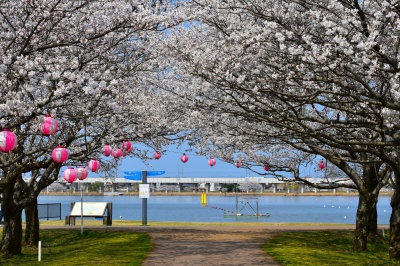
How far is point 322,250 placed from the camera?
930 inches

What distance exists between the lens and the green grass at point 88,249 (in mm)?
20013

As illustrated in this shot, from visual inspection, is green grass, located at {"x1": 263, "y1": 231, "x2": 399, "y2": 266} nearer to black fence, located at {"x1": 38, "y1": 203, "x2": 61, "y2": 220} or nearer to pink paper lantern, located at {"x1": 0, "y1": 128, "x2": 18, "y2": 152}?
pink paper lantern, located at {"x1": 0, "y1": 128, "x2": 18, "y2": 152}

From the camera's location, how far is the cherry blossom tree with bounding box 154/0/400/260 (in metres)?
13.6

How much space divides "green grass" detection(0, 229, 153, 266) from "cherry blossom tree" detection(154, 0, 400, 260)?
210 inches

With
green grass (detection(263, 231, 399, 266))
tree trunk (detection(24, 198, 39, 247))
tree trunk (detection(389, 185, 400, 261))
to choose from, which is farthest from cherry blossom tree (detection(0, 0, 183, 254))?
tree trunk (detection(389, 185, 400, 261))

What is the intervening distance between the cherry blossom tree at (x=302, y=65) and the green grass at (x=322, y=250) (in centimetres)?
164

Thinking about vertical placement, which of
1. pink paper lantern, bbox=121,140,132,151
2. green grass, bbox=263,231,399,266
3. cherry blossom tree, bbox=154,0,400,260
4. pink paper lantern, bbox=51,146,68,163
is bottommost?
green grass, bbox=263,231,399,266

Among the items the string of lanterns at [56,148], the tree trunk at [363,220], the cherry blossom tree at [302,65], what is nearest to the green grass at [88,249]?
the string of lanterns at [56,148]

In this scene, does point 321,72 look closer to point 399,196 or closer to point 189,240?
point 399,196

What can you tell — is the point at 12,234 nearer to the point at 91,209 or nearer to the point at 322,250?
the point at 322,250

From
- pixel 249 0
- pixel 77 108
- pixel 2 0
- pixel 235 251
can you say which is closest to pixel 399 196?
pixel 235 251

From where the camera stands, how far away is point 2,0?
47.4ft

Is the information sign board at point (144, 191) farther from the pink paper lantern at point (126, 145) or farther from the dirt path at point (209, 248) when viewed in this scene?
the pink paper lantern at point (126, 145)

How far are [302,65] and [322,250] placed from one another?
1144cm
